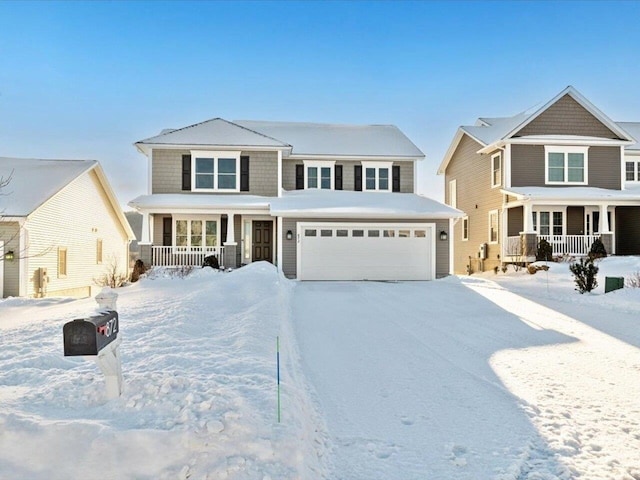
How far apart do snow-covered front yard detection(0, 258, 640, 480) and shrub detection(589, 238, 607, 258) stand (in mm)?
12133

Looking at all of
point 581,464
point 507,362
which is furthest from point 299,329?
point 581,464

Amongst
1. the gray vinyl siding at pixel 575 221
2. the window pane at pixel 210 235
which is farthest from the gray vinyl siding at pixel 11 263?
the gray vinyl siding at pixel 575 221

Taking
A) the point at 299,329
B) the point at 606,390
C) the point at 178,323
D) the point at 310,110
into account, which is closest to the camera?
the point at 606,390

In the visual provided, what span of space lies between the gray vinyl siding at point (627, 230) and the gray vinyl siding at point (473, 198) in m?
6.28

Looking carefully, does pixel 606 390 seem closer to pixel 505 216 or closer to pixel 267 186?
pixel 267 186

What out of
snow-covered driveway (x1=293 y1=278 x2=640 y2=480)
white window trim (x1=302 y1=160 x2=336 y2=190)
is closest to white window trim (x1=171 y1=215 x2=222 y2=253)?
white window trim (x1=302 y1=160 x2=336 y2=190)

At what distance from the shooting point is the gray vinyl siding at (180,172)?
1986 centimetres

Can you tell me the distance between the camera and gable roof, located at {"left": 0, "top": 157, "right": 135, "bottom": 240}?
54.9 ft

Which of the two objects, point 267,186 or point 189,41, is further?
point 267,186

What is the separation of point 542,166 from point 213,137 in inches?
609

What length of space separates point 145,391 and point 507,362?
182 inches

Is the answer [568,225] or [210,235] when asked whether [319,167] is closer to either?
[210,235]

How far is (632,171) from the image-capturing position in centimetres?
2480

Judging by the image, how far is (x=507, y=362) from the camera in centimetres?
629
